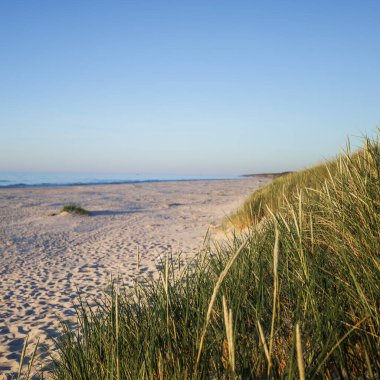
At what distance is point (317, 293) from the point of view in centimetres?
168

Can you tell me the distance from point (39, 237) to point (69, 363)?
803 centimetres

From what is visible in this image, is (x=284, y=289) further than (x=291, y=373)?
Yes

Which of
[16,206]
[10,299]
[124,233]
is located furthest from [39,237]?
[16,206]

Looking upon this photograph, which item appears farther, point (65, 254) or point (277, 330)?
point (65, 254)

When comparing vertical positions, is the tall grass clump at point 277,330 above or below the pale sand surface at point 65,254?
above

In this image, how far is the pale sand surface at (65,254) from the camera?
3.99 m

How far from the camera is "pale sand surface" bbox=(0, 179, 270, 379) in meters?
3.99

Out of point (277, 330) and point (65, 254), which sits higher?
point (277, 330)

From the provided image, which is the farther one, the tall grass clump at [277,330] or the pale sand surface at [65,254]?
the pale sand surface at [65,254]

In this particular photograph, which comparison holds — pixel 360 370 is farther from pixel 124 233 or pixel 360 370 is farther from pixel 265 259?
pixel 124 233

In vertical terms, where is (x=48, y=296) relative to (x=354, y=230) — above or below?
below

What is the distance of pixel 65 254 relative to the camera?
7332 mm

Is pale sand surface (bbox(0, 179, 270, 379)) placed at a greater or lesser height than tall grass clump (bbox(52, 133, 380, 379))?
lesser

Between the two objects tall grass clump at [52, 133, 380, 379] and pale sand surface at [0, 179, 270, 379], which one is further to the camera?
pale sand surface at [0, 179, 270, 379]
